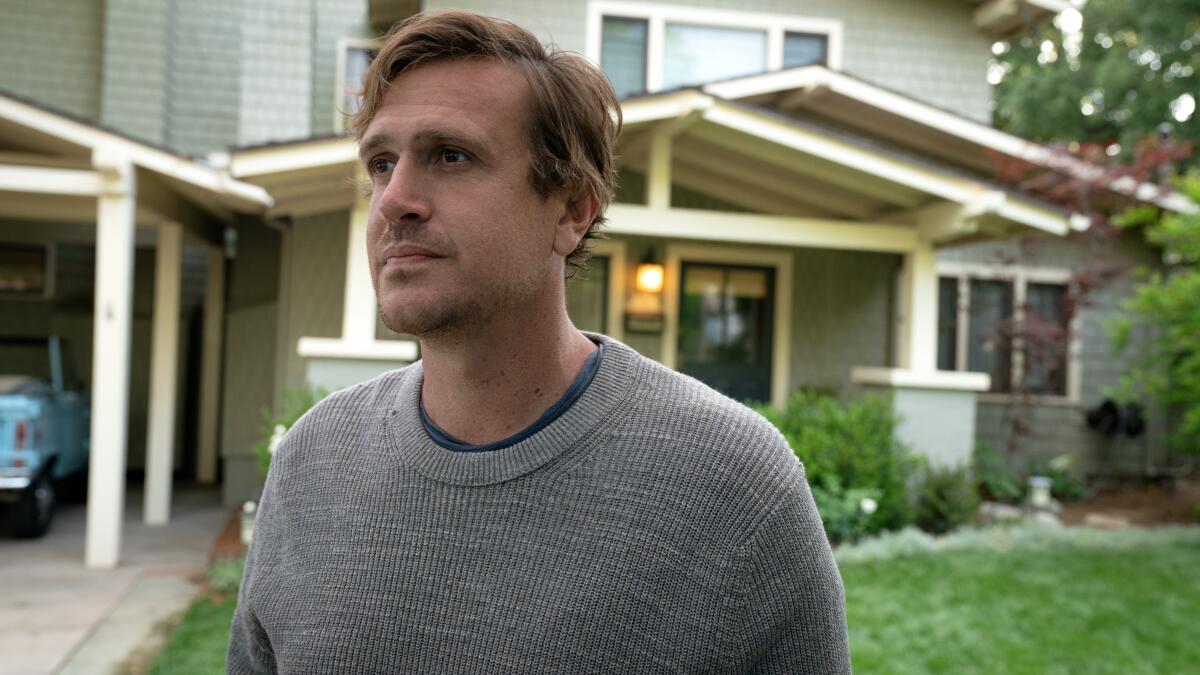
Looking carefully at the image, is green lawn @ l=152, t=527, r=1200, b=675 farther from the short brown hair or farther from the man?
the short brown hair

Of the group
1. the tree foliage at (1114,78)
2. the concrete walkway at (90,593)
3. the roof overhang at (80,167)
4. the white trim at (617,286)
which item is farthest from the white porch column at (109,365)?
the tree foliage at (1114,78)

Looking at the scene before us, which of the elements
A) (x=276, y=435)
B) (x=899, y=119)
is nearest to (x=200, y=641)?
(x=276, y=435)

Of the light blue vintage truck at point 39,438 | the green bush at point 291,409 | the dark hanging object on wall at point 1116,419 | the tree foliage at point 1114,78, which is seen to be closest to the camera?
the green bush at point 291,409

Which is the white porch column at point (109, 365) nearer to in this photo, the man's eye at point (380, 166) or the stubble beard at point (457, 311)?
the man's eye at point (380, 166)

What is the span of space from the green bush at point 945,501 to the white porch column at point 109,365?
578cm

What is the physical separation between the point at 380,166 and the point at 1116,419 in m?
11.5

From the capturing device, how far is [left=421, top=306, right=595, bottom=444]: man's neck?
1364mm

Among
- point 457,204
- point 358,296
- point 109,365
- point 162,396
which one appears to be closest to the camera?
point 457,204

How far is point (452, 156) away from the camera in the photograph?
4.28ft

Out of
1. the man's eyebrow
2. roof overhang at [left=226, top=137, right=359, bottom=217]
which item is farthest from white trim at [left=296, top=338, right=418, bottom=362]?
the man's eyebrow

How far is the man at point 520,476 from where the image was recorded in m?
1.28

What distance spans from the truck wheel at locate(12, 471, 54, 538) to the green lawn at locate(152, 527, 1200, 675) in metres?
2.42

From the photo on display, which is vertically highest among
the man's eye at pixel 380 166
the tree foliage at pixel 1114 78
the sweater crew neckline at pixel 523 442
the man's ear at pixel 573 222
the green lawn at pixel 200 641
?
the tree foliage at pixel 1114 78

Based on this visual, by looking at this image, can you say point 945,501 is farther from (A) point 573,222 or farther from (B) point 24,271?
(B) point 24,271
